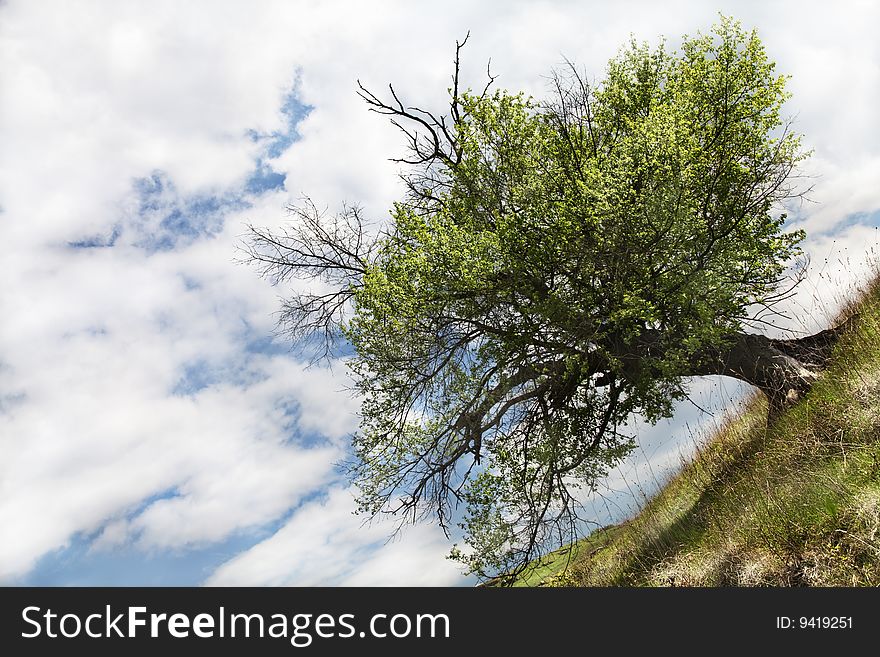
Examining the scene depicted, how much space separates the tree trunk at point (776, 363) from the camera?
49.3ft

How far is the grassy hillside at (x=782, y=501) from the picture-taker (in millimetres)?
9609

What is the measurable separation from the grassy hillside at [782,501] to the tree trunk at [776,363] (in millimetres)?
576

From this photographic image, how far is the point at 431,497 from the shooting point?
1539 centimetres

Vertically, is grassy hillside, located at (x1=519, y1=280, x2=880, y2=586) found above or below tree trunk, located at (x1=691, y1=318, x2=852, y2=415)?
below

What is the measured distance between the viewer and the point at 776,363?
15609mm

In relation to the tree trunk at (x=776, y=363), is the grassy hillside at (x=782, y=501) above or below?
below

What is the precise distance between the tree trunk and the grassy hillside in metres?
0.58

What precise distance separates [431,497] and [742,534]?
6.92 metres

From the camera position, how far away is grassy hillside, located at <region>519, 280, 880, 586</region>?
961 centimetres

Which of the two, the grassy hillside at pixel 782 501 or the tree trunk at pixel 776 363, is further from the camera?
the tree trunk at pixel 776 363

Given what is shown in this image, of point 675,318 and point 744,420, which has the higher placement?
point 675,318

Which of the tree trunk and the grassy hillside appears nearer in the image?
the grassy hillside

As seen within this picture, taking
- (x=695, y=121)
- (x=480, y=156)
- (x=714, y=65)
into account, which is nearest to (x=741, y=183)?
(x=695, y=121)
